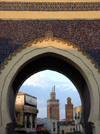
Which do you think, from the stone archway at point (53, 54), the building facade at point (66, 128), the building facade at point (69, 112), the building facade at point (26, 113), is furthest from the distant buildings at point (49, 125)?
the stone archway at point (53, 54)

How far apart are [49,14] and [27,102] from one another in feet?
40.9

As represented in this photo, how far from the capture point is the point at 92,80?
576cm

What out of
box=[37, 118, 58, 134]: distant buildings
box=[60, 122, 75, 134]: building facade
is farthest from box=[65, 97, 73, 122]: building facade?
box=[37, 118, 58, 134]: distant buildings

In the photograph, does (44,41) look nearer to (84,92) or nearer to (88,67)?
(88,67)

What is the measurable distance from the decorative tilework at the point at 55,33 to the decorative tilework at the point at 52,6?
1.08ft

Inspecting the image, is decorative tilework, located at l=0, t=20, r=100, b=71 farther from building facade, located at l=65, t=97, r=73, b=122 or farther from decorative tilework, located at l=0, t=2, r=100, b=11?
building facade, located at l=65, t=97, r=73, b=122

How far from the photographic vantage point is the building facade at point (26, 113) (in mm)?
15787

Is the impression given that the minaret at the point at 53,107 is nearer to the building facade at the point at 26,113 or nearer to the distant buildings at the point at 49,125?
the distant buildings at the point at 49,125

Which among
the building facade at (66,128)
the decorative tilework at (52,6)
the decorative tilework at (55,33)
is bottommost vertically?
the building facade at (66,128)

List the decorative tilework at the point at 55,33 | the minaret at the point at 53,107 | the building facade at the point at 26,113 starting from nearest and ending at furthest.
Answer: the decorative tilework at the point at 55,33 → the building facade at the point at 26,113 → the minaret at the point at 53,107

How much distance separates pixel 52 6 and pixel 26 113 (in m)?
11.3

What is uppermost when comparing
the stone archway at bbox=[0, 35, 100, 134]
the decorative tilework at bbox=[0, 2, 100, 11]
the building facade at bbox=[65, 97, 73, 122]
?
the decorative tilework at bbox=[0, 2, 100, 11]

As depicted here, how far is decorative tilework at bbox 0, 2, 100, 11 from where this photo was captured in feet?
20.7

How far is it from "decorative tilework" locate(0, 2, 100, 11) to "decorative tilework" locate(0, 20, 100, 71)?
1.08ft
